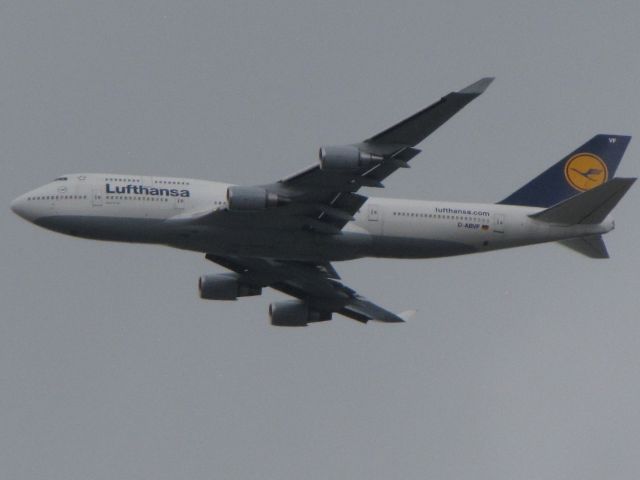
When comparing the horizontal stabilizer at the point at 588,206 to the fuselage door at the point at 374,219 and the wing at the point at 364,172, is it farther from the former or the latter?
the wing at the point at 364,172

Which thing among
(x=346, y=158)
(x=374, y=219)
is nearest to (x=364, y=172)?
(x=346, y=158)

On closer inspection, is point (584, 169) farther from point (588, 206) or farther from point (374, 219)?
point (374, 219)

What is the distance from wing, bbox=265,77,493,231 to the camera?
59562 mm

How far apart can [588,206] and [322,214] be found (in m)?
12.5

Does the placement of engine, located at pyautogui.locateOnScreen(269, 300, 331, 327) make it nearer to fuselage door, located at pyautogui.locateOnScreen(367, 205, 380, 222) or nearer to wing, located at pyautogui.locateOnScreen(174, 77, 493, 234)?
fuselage door, located at pyautogui.locateOnScreen(367, 205, 380, 222)

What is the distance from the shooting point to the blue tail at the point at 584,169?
72.8 meters

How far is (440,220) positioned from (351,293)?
333 inches

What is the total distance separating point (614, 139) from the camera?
7412cm

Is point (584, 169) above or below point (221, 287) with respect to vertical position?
above

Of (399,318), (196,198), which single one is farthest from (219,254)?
(399,318)

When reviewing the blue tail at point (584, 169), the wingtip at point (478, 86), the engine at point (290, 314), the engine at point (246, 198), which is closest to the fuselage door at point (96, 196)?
the engine at point (246, 198)

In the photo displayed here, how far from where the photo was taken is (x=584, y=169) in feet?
242

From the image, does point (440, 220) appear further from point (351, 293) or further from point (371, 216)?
point (351, 293)

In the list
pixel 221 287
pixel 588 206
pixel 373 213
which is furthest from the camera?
pixel 221 287
